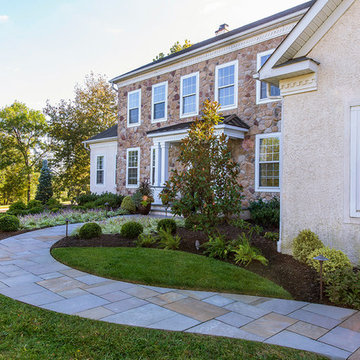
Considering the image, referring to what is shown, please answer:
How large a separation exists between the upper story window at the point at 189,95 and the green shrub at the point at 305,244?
28.5 feet

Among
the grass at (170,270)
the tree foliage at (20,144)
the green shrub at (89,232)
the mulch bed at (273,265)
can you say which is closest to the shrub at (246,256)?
the mulch bed at (273,265)

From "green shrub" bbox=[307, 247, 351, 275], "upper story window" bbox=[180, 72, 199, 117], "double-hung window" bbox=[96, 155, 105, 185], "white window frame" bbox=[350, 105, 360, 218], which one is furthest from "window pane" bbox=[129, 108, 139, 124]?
"green shrub" bbox=[307, 247, 351, 275]

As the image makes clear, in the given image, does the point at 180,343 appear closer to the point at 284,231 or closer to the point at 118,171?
the point at 284,231

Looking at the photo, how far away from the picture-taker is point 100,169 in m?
19.0

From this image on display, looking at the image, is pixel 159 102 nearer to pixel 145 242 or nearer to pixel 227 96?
pixel 227 96

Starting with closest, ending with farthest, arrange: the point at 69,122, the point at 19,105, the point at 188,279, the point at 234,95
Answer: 1. the point at 188,279
2. the point at 234,95
3. the point at 69,122
4. the point at 19,105

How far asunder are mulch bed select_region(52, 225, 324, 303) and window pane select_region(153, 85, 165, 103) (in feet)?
28.0

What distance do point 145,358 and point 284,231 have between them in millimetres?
3940

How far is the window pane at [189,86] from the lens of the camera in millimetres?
13484

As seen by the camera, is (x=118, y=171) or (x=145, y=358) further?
(x=118, y=171)

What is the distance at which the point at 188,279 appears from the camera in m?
4.85

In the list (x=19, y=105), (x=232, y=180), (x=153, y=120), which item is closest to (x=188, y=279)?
(x=232, y=180)

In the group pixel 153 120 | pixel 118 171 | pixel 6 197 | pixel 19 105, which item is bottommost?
pixel 6 197

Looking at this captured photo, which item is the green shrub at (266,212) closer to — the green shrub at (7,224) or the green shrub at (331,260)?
the green shrub at (331,260)
